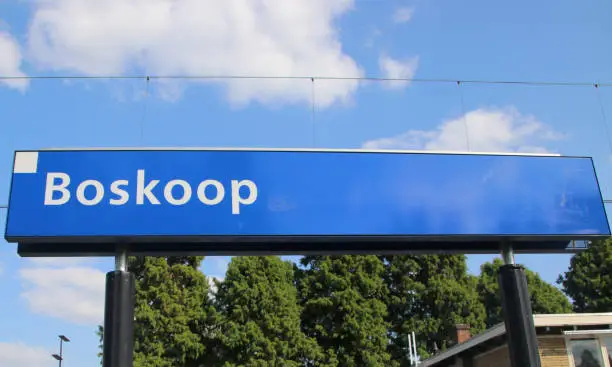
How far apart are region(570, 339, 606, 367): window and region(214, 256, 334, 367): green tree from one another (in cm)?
2092

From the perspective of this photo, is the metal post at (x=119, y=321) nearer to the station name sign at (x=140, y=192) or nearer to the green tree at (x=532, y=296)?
the station name sign at (x=140, y=192)

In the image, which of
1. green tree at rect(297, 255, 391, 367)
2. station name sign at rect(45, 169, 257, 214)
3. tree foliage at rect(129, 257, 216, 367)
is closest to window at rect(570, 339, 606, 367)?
station name sign at rect(45, 169, 257, 214)

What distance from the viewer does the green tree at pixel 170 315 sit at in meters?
34.5

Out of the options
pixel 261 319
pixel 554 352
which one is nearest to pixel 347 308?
pixel 261 319

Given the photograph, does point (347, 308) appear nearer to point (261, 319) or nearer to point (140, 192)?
point (261, 319)

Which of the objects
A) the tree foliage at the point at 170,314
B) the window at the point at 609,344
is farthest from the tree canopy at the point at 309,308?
the window at the point at 609,344

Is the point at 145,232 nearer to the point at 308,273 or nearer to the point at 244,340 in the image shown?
the point at 244,340

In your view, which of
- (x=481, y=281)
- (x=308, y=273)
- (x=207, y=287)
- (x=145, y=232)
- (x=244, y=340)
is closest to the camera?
(x=145, y=232)

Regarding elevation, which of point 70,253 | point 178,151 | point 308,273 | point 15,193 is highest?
point 308,273

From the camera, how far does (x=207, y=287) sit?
3797 cm

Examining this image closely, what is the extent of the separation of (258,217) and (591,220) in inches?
195

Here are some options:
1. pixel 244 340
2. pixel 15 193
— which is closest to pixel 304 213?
pixel 15 193

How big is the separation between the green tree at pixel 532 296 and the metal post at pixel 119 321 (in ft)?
141

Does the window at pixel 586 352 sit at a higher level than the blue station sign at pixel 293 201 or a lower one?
lower
